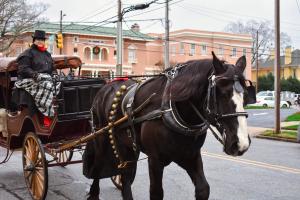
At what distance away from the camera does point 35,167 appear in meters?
7.24

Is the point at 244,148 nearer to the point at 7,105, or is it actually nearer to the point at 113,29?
the point at 7,105

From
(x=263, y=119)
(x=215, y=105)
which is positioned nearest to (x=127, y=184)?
(x=215, y=105)

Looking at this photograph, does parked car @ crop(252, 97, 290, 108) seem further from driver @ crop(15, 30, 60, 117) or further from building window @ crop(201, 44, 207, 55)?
driver @ crop(15, 30, 60, 117)

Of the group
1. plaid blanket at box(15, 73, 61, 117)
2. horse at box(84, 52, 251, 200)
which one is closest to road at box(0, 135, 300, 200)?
plaid blanket at box(15, 73, 61, 117)

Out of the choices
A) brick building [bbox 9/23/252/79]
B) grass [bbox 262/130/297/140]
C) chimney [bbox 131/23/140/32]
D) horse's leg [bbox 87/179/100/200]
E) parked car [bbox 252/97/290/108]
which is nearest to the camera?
horse's leg [bbox 87/179/100/200]

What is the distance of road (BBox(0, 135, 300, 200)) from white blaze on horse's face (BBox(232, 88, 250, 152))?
3088 millimetres

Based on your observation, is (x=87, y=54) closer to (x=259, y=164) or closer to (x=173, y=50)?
(x=173, y=50)

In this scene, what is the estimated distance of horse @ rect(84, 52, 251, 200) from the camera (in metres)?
4.16

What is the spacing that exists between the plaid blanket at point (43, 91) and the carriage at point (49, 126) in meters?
0.11

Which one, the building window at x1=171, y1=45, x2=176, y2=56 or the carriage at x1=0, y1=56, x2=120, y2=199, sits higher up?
the building window at x1=171, y1=45, x2=176, y2=56

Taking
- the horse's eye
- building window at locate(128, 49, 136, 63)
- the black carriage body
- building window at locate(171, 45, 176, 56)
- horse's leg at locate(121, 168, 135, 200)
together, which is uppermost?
building window at locate(171, 45, 176, 56)

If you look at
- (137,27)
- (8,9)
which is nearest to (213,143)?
(8,9)

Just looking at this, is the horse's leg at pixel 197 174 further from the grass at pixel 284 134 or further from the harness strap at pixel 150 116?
the grass at pixel 284 134

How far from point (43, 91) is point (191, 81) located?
334 cm
